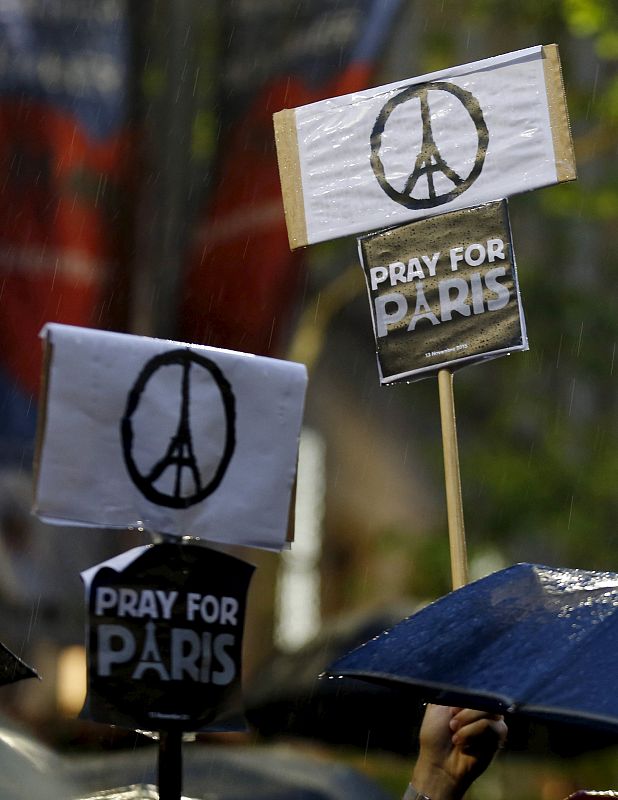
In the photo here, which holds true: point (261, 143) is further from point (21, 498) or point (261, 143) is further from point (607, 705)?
point (607, 705)

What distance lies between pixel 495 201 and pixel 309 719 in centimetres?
701

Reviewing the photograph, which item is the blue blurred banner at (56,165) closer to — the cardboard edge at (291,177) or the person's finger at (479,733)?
the cardboard edge at (291,177)

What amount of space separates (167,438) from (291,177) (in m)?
0.99

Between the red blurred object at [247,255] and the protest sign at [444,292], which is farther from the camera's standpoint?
the red blurred object at [247,255]

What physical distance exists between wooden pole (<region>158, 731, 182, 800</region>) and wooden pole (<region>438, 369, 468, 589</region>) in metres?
0.77

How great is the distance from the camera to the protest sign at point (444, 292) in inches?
149

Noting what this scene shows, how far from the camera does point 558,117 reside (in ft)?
12.9

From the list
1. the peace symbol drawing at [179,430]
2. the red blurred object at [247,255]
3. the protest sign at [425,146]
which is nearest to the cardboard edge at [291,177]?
the protest sign at [425,146]

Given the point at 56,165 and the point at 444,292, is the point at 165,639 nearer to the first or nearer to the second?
the point at 444,292

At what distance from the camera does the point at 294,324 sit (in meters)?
9.44

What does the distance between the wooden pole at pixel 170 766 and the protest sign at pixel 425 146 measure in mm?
1370

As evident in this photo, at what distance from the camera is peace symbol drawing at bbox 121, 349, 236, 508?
3.24m

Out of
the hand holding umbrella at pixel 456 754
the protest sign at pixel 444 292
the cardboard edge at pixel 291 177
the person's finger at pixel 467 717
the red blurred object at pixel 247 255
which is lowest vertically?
the hand holding umbrella at pixel 456 754

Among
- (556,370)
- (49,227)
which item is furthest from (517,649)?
(556,370)
